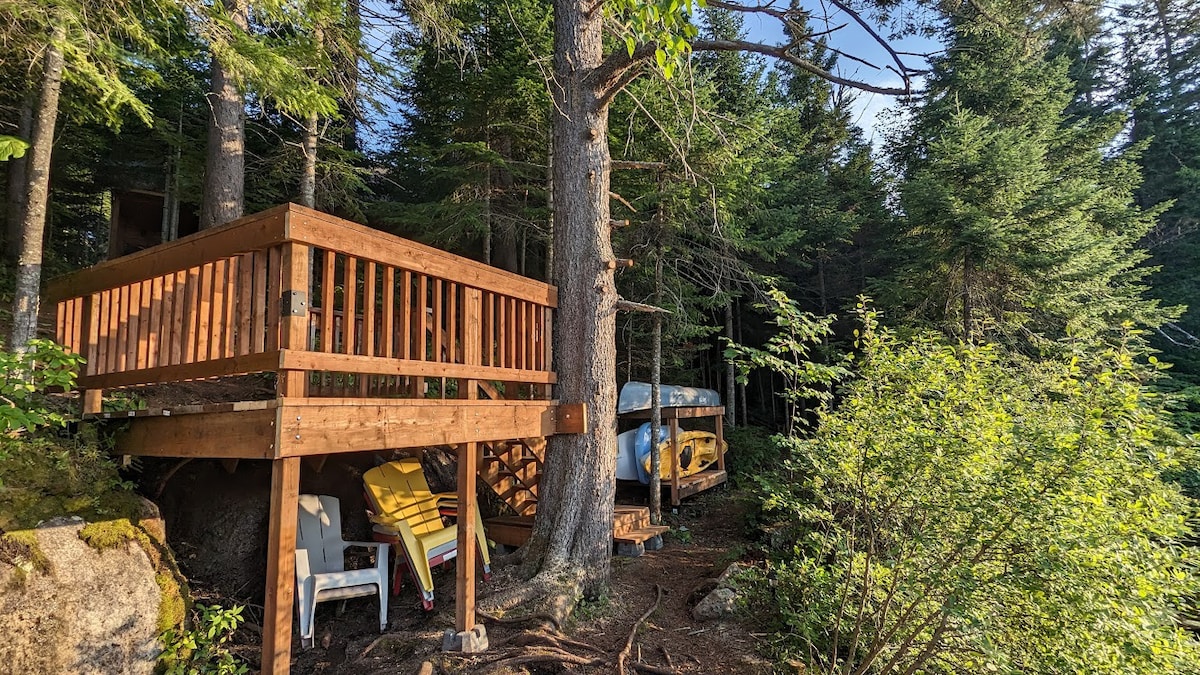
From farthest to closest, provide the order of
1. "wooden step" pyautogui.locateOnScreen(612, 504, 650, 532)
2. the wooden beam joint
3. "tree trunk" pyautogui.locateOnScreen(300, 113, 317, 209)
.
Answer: "tree trunk" pyautogui.locateOnScreen(300, 113, 317, 209)
"wooden step" pyautogui.locateOnScreen(612, 504, 650, 532)
the wooden beam joint

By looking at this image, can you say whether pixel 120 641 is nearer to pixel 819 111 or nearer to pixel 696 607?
pixel 696 607

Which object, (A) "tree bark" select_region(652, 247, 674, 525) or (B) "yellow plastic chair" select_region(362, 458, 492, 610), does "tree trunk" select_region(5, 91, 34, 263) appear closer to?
(B) "yellow plastic chair" select_region(362, 458, 492, 610)

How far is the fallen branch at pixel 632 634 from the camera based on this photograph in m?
3.44

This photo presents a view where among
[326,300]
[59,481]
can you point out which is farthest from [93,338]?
[326,300]

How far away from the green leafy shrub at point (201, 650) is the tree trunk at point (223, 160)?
5074mm

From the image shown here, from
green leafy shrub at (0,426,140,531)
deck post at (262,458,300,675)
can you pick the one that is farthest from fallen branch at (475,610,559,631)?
green leafy shrub at (0,426,140,531)

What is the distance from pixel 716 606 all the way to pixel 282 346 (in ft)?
12.0

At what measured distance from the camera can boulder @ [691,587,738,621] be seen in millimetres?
4402

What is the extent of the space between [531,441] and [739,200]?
480 cm

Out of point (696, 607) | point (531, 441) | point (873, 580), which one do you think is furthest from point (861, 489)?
point (531, 441)

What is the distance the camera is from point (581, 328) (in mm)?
5023

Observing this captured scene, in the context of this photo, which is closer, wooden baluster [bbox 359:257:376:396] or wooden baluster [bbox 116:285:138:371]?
wooden baluster [bbox 359:257:376:396]

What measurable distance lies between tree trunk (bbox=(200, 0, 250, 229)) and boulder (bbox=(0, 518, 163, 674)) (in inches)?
184

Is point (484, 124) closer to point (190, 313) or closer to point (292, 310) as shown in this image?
point (190, 313)
